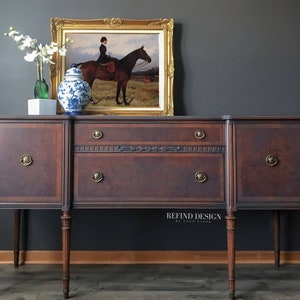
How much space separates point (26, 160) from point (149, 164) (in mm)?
597

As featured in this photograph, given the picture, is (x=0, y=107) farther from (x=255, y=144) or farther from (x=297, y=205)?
(x=297, y=205)

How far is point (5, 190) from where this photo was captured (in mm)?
1759

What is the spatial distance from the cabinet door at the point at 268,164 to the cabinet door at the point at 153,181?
115 mm

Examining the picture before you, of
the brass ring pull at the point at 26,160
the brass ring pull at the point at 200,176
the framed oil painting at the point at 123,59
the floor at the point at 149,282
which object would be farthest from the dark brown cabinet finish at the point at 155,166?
the framed oil painting at the point at 123,59

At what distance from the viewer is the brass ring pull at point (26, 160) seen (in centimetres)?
176

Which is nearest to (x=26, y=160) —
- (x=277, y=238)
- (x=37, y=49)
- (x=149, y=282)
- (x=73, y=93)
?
(x=73, y=93)

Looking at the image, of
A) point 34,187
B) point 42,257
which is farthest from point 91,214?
point 34,187

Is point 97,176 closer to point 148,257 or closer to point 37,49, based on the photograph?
point 148,257

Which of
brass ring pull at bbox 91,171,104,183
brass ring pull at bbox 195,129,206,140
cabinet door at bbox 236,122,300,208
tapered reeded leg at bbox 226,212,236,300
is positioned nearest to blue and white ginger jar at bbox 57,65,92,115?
brass ring pull at bbox 91,171,104,183

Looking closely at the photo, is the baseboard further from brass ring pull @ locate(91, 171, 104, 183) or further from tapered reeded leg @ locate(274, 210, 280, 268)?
brass ring pull @ locate(91, 171, 104, 183)

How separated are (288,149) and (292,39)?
1020mm

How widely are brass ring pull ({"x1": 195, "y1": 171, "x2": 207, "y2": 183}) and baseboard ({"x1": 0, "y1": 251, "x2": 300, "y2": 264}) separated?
789mm

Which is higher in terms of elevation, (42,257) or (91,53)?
(91,53)

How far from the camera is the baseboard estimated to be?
2.35m
